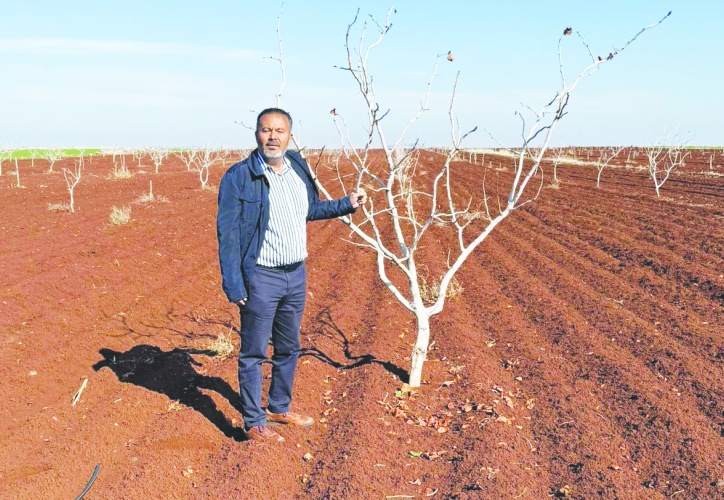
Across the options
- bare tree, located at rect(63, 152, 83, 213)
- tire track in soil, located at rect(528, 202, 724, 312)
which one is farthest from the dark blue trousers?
bare tree, located at rect(63, 152, 83, 213)

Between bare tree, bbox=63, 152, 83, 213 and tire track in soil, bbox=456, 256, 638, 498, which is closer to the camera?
tire track in soil, bbox=456, 256, 638, 498

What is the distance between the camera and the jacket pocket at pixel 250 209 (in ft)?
8.84

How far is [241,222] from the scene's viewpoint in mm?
2727

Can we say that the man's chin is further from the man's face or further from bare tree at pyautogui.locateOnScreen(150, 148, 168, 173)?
bare tree at pyautogui.locateOnScreen(150, 148, 168, 173)

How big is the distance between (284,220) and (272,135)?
1.43 feet

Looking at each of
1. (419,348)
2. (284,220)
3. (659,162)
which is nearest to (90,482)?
(284,220)

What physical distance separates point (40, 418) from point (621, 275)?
6542 mm

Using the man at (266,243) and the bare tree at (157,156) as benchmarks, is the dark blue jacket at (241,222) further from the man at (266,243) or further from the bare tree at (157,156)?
the bare tree at (157,156)

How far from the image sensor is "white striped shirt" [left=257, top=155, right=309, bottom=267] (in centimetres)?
279

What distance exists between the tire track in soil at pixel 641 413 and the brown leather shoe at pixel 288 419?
1.41 metres

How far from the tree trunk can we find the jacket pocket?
1455 mm

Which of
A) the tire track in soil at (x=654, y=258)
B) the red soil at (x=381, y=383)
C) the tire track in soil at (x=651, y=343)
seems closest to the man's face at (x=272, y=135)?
the red soil at (x=381, y=383)

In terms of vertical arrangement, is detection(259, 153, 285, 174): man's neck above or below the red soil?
above

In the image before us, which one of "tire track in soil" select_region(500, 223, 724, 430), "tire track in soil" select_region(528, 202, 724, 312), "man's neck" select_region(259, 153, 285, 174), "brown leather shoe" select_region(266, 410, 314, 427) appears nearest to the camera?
"man's neck" select_region(259, 153, 285, 174)
